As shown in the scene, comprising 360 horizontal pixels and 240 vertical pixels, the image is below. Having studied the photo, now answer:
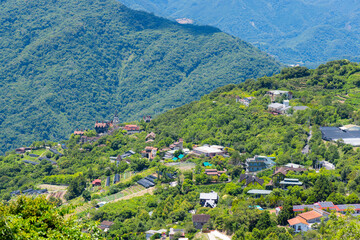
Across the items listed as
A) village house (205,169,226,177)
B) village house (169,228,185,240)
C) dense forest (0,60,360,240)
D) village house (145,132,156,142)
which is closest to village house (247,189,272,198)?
dense forest (0,60,360,240)

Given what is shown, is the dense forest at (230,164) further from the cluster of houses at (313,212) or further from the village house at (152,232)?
the cluster of houses at (313,212)

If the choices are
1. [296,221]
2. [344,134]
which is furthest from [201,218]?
[344,134]

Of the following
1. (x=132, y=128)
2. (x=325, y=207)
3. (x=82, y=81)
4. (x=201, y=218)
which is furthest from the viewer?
(x=82, y=81)

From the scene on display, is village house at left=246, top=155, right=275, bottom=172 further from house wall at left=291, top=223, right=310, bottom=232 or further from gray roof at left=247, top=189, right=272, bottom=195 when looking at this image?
house wall at left=291, top=223, right=310, bottom=232

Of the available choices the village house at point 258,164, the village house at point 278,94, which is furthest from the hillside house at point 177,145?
the village house at point 278,94

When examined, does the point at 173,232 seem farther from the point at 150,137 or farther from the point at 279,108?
the point at 150,137

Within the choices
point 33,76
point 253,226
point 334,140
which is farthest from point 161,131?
point 33,76
